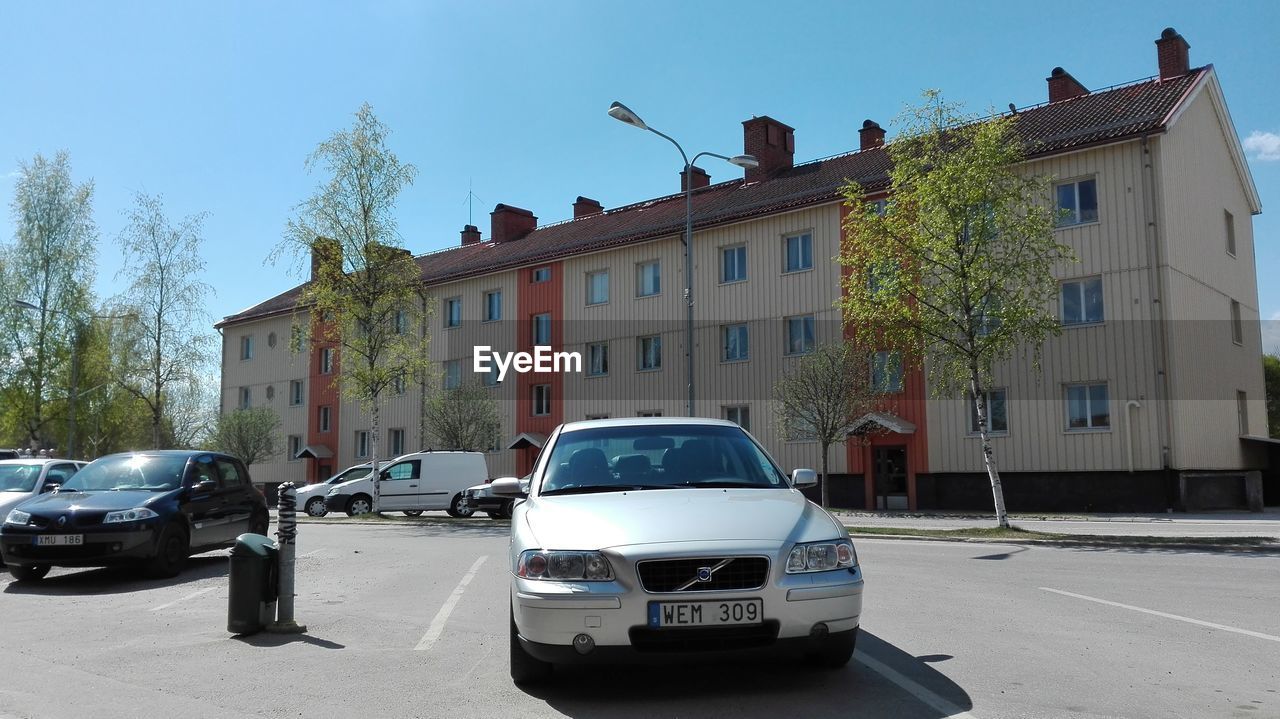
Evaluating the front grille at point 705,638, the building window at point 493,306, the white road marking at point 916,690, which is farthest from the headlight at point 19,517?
the building window at point 493,306

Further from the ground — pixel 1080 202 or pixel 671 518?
pixel 1080 202

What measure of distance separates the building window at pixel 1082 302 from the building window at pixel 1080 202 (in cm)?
163

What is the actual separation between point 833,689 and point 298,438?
4932 centimetres

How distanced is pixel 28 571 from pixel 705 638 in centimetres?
1024

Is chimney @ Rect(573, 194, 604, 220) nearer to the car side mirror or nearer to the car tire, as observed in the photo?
the car tire

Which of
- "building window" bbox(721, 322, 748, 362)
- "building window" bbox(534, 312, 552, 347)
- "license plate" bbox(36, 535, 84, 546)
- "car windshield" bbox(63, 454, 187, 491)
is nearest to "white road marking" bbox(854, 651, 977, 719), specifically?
"license plate" bbox(36, 535, 84, 546)

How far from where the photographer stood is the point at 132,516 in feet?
37.4

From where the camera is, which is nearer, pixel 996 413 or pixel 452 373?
pixel 996 413

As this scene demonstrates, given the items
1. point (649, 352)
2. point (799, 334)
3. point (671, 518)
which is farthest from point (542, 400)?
point (671, 518)

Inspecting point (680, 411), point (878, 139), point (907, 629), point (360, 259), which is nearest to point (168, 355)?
point (360, 259)

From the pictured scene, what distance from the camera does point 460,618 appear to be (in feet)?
28.2

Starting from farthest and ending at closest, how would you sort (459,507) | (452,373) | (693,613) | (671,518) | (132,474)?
(452,373)
(459,507)
(132,474)
(671,518)
(693,613)

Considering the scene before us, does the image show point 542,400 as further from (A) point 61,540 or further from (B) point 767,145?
(A) point 61,540

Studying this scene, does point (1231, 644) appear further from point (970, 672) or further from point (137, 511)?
point (137, 511)
